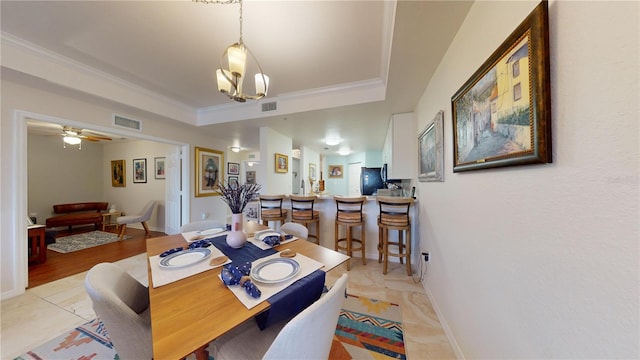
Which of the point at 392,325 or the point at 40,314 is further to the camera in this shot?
the point at 40,314

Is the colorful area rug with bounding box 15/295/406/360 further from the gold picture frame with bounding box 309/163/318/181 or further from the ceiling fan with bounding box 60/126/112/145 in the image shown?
the gold picture frame with bounding box 309/163/318/181

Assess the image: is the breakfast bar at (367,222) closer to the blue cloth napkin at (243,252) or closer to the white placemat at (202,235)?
the white placemat at (202,235)

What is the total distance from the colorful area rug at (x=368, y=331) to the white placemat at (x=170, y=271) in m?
1.12

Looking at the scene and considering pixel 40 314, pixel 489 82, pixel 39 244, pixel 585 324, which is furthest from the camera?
pixel 39 244

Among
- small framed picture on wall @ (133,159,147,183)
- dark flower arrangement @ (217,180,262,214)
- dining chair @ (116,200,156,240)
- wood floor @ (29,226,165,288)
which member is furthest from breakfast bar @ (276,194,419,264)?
small framed picture on wall @ (133,159,147,183)

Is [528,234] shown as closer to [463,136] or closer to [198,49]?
[463,136]

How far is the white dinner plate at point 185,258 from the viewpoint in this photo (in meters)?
1.18

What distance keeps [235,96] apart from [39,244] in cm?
416

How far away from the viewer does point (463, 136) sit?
1.26 meters

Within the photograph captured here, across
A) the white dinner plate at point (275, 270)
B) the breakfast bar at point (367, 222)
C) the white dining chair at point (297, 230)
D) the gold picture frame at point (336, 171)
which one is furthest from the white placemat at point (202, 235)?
the gold picture frame at point (336, 171)

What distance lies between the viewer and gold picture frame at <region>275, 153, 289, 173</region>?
4094mm

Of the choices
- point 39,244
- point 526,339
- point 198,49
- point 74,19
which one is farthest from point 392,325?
point 39,244

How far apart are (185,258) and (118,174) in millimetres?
6762

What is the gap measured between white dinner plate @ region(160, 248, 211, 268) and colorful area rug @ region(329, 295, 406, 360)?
1.17m
